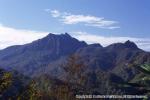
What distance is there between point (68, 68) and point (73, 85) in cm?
629

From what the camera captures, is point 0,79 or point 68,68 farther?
point 68,68

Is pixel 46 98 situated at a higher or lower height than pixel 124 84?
lower

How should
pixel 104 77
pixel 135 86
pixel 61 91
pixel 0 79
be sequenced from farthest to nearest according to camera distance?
1. pixel 104 77
2. pixel 61 91
3. pixel 135 86
4. pixel 0 79

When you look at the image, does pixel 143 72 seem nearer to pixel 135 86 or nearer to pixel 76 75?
pixel 135 86

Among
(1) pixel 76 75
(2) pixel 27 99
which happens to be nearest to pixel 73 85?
(1) pixel 76 75

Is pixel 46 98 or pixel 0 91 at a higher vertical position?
pixel 0 91

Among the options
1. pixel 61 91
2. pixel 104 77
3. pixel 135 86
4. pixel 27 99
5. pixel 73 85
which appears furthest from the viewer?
pixel 104 77

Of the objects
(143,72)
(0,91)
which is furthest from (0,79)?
(143,72)

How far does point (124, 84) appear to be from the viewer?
53.7 feet

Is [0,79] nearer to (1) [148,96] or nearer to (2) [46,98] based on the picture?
(1) [148,96]

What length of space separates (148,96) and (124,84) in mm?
1556

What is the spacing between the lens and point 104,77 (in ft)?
628

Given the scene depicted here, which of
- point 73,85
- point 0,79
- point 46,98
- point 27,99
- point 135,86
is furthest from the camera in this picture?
point 46,98

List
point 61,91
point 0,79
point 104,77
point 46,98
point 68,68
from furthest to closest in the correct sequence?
point 104,77
point 46,98
point 68,68
point 61,91
point 0,79
